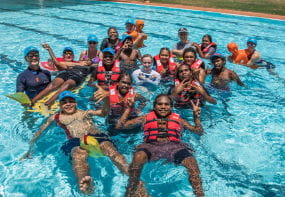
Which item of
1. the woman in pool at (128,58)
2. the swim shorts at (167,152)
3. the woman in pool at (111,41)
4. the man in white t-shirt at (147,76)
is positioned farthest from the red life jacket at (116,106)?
the woman in pool at (111,41)

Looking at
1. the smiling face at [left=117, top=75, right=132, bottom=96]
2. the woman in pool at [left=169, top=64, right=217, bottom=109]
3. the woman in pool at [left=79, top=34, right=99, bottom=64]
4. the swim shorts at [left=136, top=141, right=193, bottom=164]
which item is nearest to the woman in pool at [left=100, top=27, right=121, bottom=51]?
the woman in pool at [left=79, top=34, right=99, bottom=64]

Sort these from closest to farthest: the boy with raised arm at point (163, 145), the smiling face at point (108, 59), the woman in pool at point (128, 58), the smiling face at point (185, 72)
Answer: the boy with raised arm at point (163, 145) < the smiling face at point (185, 72) < the smiling face at point (108, 59) < the woman in pool at point (128, 58)

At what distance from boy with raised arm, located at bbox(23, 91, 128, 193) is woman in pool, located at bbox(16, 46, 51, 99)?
1397 mm

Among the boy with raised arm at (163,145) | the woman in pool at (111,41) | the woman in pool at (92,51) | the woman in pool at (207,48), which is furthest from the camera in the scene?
the woman in pool at (207,48)

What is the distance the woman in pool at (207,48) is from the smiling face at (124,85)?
3752 mm

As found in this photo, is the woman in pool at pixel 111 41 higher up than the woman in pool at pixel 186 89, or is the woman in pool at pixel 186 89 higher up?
the woman in pool at pixel 111 41

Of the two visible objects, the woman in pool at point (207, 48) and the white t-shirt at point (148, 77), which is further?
the woman in pool at point (207, 48)

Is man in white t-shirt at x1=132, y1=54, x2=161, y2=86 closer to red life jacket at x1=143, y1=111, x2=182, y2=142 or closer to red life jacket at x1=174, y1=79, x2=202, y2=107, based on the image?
red life jacket at x1=174, y1=79, x2=202, y2=107

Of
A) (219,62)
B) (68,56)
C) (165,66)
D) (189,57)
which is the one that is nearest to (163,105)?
(189,57)

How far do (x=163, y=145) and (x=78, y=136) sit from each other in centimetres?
123

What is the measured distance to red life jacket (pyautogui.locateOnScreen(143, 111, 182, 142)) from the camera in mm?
3652

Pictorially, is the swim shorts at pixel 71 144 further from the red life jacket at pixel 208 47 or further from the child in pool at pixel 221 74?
the red life jacket at pixel 208 47

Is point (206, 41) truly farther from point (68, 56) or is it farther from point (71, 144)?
point (71, 144)

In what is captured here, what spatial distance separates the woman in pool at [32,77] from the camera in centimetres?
493
